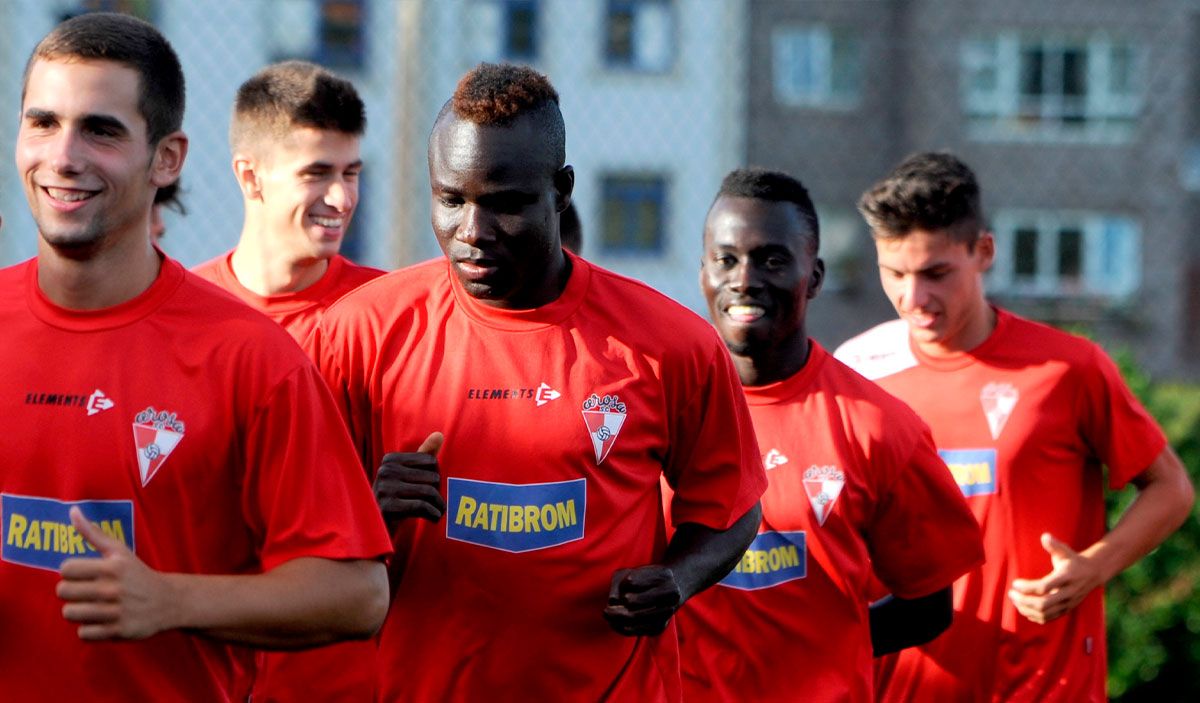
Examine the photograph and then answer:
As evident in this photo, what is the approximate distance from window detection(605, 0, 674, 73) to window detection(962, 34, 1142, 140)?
5.08 m

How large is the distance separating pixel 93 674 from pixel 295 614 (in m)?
0.36

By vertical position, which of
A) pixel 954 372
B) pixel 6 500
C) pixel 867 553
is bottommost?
pixel 867 553

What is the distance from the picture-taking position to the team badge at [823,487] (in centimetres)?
416

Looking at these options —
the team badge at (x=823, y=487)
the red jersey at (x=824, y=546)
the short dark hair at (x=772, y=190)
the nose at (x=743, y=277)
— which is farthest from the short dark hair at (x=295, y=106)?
the team badge at (x=823, y=487)

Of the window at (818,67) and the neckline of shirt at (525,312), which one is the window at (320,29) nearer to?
the window at (818,67)

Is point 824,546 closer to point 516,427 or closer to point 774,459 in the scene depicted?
point 774,459

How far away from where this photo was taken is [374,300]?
3.45 meters

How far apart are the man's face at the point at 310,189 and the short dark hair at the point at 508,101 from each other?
1.22 meters

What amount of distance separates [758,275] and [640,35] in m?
15.8

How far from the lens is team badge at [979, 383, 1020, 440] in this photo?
4.83 m

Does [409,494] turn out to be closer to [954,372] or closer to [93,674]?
[93,674]

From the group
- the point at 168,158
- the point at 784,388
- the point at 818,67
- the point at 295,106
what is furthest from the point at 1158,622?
the point at 818,67

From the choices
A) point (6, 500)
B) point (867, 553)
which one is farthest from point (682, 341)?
point (6, 500)

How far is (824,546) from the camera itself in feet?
13.5
